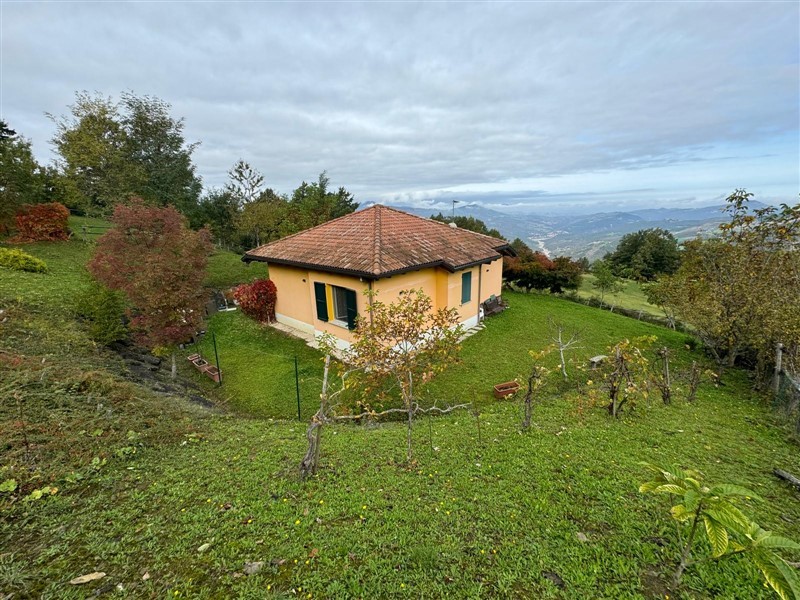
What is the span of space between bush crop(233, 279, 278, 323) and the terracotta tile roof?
1.14 m

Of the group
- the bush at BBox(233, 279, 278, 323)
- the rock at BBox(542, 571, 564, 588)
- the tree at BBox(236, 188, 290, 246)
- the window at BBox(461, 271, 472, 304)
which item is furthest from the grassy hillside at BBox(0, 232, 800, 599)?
the tree at BBox(236, 188, 290, 246)

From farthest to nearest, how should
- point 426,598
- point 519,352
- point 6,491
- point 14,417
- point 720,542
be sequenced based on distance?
1. point 519,352
2. point 14,417
3. point 6,491
4. point 426,598
5. point 720,542

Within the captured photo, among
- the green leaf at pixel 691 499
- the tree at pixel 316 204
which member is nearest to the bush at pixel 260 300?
the tree at pixel 316 204

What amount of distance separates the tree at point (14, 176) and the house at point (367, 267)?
1238cm

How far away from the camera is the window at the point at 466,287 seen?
1318 cm

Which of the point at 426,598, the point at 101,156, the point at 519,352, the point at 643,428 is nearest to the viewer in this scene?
the point at 426,598

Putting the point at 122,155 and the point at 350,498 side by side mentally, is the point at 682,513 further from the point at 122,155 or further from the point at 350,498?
the point at 122,155

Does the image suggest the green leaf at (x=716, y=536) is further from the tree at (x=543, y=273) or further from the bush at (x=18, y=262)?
the bush at (x=18, y=262)

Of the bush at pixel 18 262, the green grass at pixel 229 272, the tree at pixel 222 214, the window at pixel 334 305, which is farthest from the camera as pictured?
the tree at pixel 222 214

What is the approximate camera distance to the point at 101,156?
18.2m

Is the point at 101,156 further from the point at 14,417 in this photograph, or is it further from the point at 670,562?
the point at 670,562

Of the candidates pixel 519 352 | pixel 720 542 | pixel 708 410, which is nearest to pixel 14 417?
pixel 720 542

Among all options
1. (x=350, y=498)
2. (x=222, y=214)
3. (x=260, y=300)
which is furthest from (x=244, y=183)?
(x=350, y=498)

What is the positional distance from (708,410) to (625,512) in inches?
222
